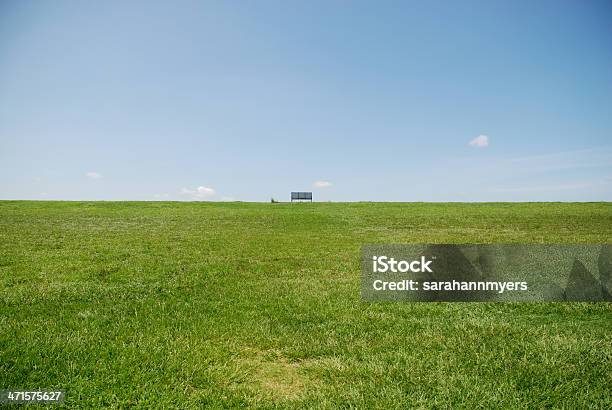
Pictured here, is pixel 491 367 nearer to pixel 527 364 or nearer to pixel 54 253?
pixel 527 364

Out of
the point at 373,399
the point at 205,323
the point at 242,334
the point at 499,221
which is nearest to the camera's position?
the point at 373,399

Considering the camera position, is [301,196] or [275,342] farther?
[301,196]

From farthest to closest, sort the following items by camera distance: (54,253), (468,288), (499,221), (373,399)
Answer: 1. (499,221)
2. (54,253)
3. (468,288)
4. (373,399)

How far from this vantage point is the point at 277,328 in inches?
335

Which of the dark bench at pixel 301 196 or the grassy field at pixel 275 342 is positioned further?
the dark bench at pixel 301 196

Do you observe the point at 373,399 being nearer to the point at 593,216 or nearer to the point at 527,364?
the point at 527,364

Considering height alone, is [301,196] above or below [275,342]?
above

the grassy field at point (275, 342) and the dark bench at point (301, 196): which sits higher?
the dark bench at point (301, 196)

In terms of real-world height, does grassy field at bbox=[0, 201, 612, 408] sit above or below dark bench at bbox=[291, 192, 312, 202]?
below

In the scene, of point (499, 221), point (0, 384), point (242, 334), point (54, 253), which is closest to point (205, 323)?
point (242, 334)

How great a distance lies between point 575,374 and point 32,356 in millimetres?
8729

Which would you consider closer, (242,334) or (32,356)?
(32,356)

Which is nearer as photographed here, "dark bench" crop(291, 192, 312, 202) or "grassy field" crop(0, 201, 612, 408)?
"grassy field" crop(0, 201, 612, 408)

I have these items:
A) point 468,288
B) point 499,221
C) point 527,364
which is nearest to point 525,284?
point 468,288
